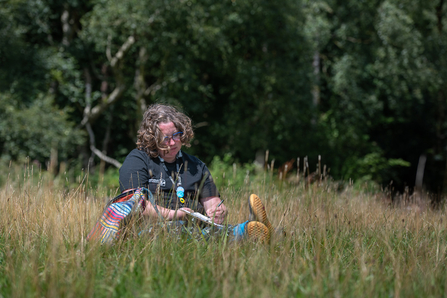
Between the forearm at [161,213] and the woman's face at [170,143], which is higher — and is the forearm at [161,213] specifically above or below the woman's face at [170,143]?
below

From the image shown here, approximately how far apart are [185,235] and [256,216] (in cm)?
49

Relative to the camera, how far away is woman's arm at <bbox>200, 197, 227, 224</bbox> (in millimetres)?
3025

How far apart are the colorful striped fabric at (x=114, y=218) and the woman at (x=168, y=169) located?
5.9 inches

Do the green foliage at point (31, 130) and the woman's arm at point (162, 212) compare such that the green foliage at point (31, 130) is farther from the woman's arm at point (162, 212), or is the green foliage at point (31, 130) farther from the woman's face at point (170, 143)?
the woman's arm at point (162, 212)

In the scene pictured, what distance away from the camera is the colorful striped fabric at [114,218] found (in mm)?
2470

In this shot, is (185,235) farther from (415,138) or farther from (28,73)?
(415,138)

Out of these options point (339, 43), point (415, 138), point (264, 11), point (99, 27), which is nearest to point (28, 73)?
point (99, 27)

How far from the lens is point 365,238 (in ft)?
9.98

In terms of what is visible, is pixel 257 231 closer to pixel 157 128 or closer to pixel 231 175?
pixel 157 128

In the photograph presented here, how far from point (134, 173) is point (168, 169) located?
0.29 metres

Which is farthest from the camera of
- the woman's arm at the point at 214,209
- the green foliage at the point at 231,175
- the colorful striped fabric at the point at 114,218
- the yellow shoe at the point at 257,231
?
the green foliage at the point at 231,175

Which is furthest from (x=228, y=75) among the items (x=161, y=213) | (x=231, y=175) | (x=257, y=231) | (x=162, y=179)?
(x=257, y=231)

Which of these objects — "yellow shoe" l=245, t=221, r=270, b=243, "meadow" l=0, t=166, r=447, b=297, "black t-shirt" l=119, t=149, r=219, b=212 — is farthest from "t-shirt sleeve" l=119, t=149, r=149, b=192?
"yellow shoe" l=245, t=221, r=270, b=243

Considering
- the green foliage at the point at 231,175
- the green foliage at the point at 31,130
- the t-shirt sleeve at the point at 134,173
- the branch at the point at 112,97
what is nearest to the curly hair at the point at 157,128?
the t-shirt sleeve at the point at 134,173
